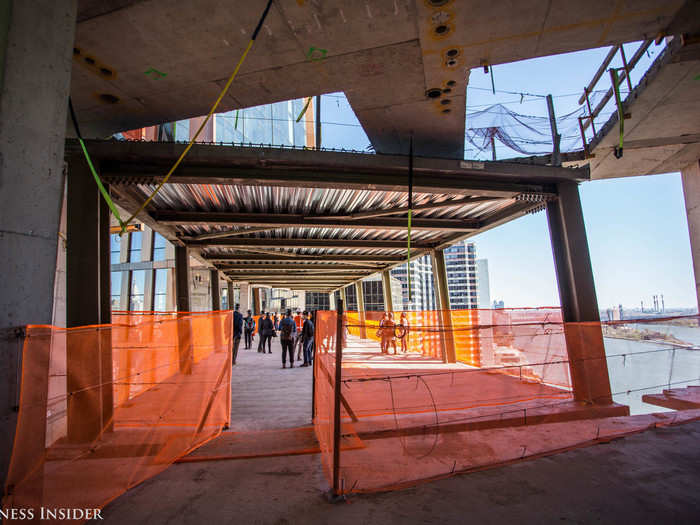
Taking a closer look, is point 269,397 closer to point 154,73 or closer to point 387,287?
point 154,73

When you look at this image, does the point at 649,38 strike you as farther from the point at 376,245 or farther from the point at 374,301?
the point at 374,301

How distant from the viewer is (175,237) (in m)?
9.81

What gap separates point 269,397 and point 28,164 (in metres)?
6.06

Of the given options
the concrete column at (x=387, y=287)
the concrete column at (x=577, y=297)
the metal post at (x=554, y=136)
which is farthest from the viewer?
the concrete column at (x=387, y=287)

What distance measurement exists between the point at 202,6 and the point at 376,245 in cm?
876

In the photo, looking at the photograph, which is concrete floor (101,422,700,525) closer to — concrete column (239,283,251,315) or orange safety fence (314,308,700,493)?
orange safety fence (314,308,700,493)

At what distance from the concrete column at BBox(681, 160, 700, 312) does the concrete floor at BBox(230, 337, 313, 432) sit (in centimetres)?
946

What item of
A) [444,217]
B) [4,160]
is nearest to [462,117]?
[444,217]

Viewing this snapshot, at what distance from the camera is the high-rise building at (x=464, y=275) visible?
15300cm

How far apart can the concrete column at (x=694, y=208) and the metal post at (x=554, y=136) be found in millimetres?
4061

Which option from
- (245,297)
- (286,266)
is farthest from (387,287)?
(245,297)

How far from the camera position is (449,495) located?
3447 millimetres

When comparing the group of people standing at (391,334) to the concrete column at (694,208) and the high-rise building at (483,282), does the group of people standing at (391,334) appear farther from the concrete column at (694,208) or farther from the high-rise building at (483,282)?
the high-rise building at (483,282)

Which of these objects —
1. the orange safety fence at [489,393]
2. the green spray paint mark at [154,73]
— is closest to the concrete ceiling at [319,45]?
the green spray paint mark at [154,73]
